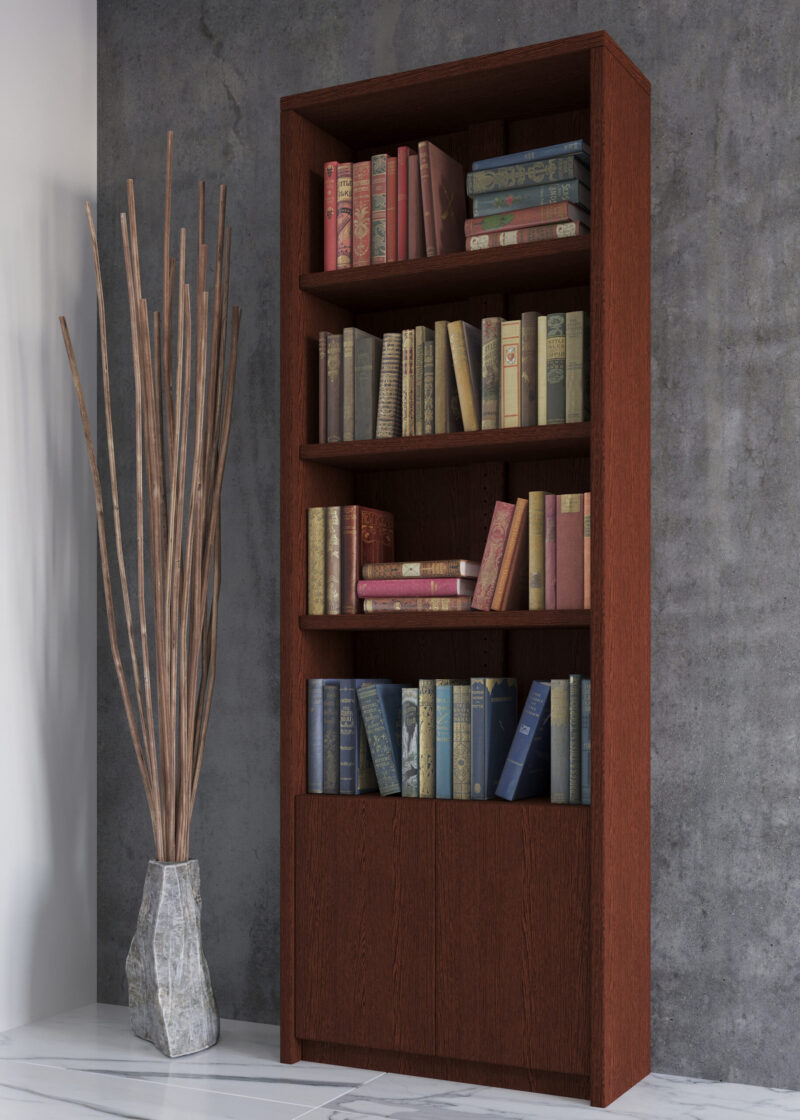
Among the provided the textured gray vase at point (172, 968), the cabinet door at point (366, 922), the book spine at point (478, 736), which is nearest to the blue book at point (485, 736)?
the book spine at point (478, 736)

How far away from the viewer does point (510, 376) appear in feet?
8.31

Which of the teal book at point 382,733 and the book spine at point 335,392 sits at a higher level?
the book spine at point 335,392

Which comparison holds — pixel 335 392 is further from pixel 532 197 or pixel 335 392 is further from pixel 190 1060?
pixel 190 1060

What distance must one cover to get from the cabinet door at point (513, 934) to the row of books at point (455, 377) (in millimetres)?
796

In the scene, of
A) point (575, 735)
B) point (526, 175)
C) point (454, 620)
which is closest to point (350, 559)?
point (454, 620)

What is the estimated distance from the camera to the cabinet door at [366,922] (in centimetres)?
254

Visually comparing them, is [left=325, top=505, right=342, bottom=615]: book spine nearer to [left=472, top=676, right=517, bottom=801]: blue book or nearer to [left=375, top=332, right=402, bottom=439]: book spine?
[left=375, top=332, right=402, bottom=439]: book spine

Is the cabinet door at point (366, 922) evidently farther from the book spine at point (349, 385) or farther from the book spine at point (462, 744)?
the book spine at point (349, 385)

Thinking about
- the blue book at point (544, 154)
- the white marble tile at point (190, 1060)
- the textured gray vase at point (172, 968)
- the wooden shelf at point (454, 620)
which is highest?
the blue book at point (544, 154)

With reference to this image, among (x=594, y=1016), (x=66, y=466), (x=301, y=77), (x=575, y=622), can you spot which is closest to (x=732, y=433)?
(x=575, y=622)

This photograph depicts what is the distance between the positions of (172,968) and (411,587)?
997 mm

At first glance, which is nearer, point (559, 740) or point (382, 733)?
point (559, 740)

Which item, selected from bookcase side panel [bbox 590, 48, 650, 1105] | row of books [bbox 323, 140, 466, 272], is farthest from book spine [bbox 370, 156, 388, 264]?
bookcase side panel [bbox 590, 48, 650, 1105]

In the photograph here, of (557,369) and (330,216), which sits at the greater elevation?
(330,216)
